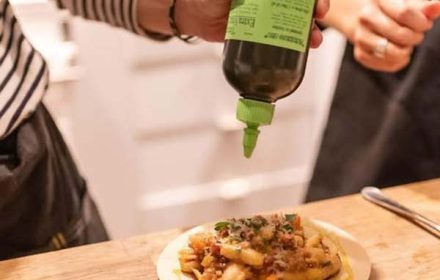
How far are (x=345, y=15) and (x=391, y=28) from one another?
0.13 meters

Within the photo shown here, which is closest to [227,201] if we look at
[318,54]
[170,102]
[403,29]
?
[170,102]

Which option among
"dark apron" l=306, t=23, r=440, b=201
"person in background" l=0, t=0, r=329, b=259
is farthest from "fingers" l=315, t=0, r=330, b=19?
"dark apron" l=306, t=23, r=440, b=201

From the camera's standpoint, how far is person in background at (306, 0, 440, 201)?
1.00m

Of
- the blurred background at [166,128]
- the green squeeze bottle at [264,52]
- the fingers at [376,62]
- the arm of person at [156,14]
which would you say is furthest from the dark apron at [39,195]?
the blurred background at [166,128]

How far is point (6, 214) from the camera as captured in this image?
800mm

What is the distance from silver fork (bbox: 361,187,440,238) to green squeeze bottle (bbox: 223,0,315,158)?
235 mm

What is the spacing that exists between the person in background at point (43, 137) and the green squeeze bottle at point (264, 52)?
7cm

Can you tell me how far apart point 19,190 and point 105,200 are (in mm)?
979

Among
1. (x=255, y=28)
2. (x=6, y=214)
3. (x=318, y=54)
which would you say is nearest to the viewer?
(x=255, y=28)

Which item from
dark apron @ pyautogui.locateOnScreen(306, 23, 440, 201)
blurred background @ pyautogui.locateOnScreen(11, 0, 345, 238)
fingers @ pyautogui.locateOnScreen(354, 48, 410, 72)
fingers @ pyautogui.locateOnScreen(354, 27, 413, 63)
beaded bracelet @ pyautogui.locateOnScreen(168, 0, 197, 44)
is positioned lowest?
blurred background @ pyautogui.locateOnScreen(11, 0, 345, 238)

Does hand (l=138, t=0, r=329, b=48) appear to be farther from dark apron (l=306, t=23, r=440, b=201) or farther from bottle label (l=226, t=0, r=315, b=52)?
dark apron (l=306, t=23, r=440, b=201)

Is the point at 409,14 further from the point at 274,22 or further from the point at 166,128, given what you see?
the point at 166,128

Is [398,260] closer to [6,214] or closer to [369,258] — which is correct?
[369,258]

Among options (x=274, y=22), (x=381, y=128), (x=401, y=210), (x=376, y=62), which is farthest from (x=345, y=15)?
(x=274, y=22)
